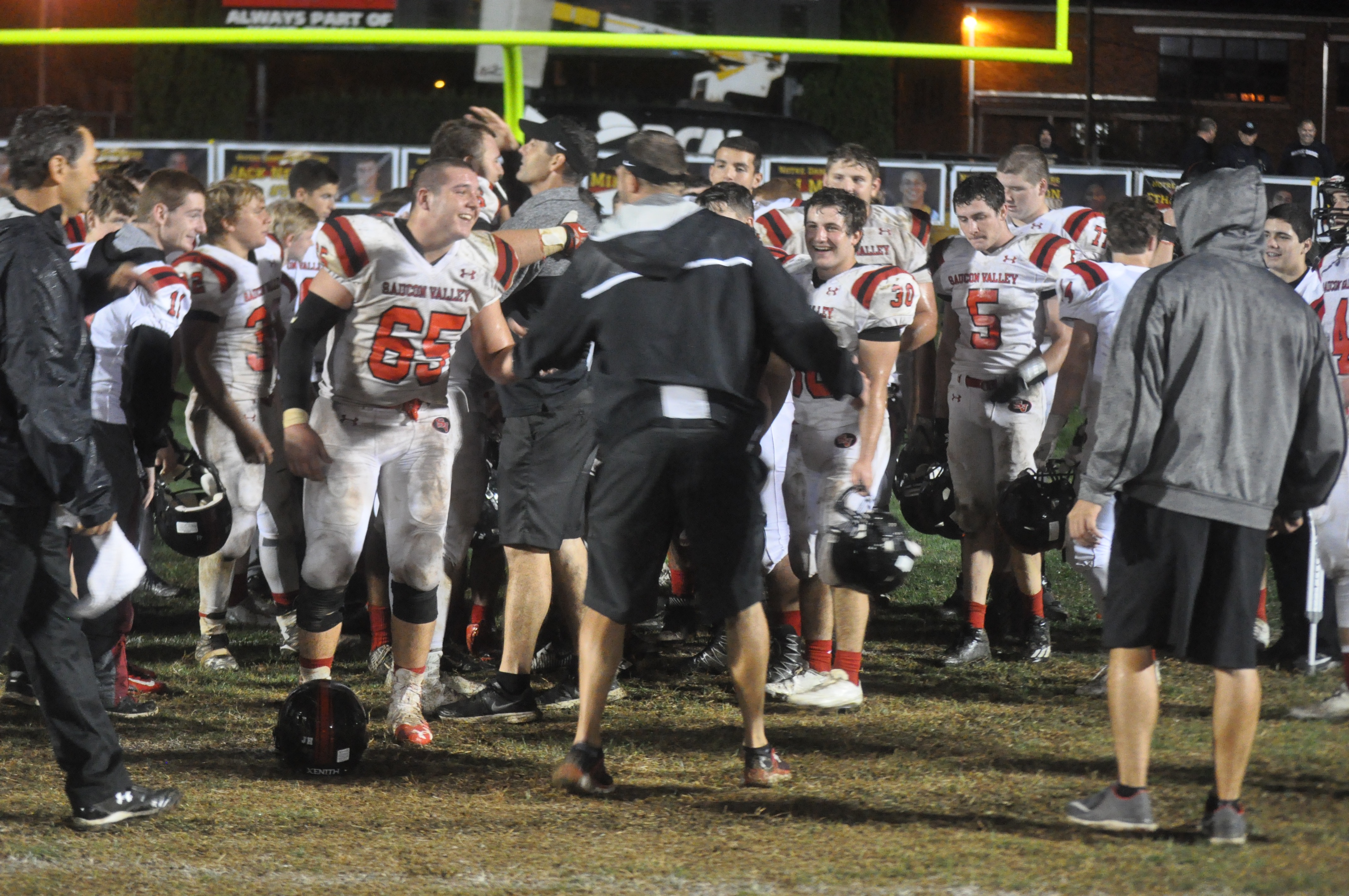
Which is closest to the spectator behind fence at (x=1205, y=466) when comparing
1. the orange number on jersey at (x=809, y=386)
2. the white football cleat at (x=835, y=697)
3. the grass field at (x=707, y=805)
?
the grass field at (x=707, y=805)

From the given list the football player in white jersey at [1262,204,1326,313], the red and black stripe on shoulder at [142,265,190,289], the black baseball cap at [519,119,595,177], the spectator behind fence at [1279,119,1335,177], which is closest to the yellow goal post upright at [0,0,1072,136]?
the black baseball cap at [519,119,595,177]

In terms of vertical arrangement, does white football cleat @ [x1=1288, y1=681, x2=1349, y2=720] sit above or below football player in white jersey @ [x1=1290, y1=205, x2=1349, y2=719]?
below

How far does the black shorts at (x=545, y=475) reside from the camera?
18.1ft

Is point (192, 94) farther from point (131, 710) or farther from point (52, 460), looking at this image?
point (52, 460)

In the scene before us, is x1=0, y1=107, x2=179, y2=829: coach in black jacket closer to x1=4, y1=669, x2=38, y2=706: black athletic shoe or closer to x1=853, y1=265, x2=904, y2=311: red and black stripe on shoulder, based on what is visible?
x1=4, y1=669, x2=38, y2=706: black athletic shoe

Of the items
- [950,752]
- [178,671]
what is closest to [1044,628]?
[950,752]

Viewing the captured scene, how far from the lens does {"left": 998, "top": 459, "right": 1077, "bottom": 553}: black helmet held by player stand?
6.11 m

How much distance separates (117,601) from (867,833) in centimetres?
242

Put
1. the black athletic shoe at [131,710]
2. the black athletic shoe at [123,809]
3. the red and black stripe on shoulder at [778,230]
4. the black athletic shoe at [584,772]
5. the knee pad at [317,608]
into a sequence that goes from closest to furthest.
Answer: the black athletic shoe at [123,809]
the black athletic shoe at [584,772]
the knee pad at [317,608]
the black athletic shoe at [131,710]
the red and black stripe on shoulder at [778,230]

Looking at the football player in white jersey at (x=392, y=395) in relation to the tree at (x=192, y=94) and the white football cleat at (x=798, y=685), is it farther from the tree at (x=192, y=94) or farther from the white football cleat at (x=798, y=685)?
the tree at (x=192, y=94)

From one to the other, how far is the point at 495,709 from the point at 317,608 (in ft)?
2.84

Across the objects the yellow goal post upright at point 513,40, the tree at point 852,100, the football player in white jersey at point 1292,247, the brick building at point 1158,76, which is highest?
the brick building at point 1158,76

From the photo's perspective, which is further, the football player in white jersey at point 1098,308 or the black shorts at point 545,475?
the football player in white jersey at point 1098,308

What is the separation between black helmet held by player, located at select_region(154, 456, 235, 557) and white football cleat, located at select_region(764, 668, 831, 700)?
249cm
